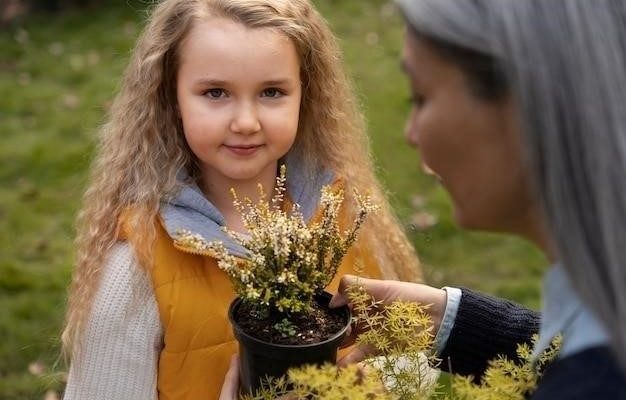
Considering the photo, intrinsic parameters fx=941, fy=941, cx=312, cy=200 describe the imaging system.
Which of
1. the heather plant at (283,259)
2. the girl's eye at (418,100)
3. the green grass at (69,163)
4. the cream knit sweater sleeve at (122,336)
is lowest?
the green grass at (69,163)

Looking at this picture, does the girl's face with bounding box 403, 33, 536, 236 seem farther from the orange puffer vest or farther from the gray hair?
the orange puffer vest

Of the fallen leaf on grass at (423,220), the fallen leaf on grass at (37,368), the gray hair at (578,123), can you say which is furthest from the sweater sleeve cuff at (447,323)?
the fallen leaf on grass at (423,220)

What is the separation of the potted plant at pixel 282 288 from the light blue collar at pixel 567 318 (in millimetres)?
629

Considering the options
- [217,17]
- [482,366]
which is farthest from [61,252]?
[482,366]

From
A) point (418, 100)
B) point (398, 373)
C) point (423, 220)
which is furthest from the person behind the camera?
point (423, 220)

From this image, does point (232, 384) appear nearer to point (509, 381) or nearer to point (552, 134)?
point (509, 381)

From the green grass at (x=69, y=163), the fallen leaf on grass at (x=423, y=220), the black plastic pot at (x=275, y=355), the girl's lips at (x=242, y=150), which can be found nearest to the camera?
the black plastic pot at (x=275, y=355)

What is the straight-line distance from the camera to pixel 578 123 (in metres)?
1.35

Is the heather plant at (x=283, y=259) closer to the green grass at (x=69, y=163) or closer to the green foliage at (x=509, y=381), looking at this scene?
the green foliage at (x=509, y=381)

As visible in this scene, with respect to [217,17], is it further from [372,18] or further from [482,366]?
[372,18]

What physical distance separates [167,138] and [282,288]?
33.4 inches

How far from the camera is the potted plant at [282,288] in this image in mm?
2080

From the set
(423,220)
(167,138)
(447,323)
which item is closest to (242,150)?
(167,138)

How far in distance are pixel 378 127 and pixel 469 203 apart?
4.63 m
